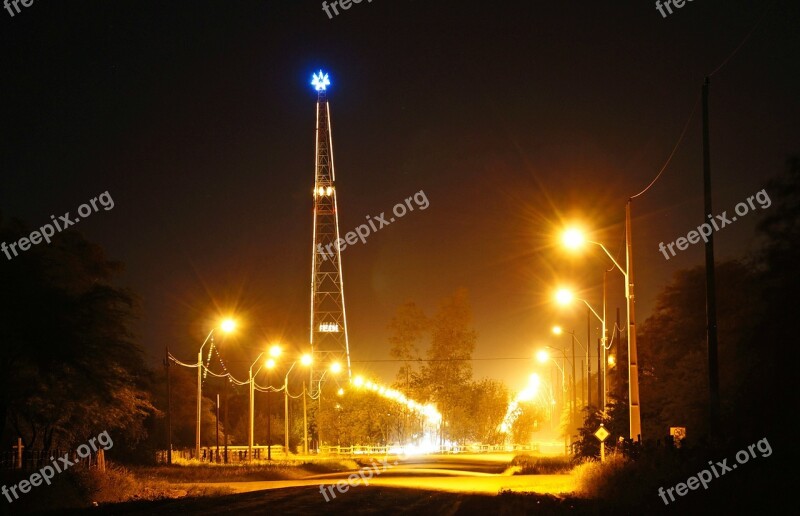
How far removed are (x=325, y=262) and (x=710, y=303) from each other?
5577cm

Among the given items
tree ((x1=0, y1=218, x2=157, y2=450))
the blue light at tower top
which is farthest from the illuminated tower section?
tree ((x1=0, y1=218, x2=157, y2=450))

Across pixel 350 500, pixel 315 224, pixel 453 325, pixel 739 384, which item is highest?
pixel 315 224

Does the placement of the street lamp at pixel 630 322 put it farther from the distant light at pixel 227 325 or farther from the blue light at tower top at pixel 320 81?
the blue light at tower top at pixel 320 81

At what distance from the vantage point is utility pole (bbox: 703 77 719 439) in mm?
23625

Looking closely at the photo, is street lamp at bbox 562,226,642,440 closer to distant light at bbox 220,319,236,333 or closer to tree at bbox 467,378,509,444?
Answer: distant light at bbox 220,319,236,333

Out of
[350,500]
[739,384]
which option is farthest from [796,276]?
[350,500]

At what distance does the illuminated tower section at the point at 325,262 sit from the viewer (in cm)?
7606

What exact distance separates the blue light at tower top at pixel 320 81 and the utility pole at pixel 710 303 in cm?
5289

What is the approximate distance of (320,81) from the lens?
75.9 meters

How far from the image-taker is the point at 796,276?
1235 inches

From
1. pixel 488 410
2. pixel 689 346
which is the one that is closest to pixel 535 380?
pixel 488 410

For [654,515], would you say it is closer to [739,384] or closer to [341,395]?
[739,384]

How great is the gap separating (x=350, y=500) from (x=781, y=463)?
42.7 feet

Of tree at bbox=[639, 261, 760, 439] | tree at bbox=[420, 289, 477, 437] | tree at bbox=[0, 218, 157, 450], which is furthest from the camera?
tree at bbox=[420, 289, 477, 437]
